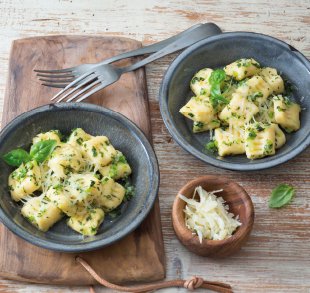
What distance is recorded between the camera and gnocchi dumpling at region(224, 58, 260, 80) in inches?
111

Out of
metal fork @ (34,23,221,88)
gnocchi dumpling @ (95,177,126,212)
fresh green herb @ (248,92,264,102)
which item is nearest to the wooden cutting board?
metal fork @ (34,23,221,88)

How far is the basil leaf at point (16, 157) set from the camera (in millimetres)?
2449

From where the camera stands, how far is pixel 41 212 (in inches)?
93.1

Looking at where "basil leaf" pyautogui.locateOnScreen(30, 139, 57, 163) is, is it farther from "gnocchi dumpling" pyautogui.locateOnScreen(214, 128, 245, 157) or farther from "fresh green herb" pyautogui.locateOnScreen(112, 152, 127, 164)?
"gnocchi dumpling" pyautogui.locateOnScreen(214, 128, 245, 157)

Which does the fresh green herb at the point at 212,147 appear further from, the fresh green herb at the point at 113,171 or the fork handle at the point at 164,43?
the fork handle at the point at 164,43

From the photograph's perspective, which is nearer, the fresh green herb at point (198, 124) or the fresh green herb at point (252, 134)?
the fresh green herb at point (252, 134)

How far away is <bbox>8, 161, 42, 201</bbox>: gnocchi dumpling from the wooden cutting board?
0.54 feet

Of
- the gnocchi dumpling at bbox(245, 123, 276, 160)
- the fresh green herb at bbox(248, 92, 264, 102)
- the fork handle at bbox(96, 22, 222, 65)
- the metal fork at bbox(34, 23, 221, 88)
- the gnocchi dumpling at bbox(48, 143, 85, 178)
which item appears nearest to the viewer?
the gnocchi dumpling at bbox(48, 143, 85, 178)

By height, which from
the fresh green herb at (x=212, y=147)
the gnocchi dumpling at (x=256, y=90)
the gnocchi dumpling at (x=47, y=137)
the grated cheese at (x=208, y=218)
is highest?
the gnocchi dumpling at (x=256, y=90)

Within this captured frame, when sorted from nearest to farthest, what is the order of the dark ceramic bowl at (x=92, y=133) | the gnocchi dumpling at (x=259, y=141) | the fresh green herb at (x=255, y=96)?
the dark ceramic bowl at (x=92, y=133) → the gnocchi dumpling at (x=259, y=141) → the fresh green herb at (x=255, y=96)

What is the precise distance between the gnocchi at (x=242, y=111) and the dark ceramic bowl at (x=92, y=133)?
32 centimetres

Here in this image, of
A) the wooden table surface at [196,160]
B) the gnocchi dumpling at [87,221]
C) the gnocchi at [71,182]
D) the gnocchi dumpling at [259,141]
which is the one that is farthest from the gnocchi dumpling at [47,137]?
the gnocchi dumpling at [259,141]

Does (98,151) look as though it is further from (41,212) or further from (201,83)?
(201,83)

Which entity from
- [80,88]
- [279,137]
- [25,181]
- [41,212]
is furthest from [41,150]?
[279,137]
